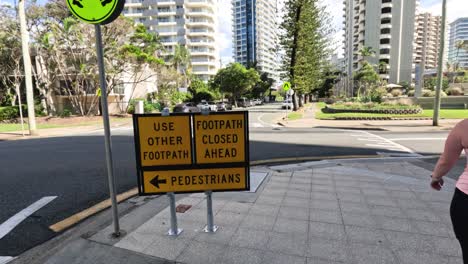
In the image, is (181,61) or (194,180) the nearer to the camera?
(194,180)

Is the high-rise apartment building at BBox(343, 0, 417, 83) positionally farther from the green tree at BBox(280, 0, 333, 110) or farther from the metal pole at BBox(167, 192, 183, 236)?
the metal pole at BBox(167, 192, 183, 236)

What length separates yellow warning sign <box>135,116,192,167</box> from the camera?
331 cm

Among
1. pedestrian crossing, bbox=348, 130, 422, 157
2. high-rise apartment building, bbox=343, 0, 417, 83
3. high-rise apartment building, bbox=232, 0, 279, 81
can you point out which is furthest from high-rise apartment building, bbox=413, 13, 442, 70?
pedestrian crossing, bbox=348, 130, 422, 157

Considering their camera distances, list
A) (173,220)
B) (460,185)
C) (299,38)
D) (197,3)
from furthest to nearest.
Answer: (197,3) < (299,38) < (173,220) < (460,185)

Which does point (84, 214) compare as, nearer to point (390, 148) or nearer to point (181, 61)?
point (390, 148)

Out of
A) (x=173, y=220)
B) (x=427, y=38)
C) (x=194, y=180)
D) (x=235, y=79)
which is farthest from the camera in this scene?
(x=427, y=38)

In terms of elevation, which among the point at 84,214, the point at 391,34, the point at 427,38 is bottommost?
the point at 84,214

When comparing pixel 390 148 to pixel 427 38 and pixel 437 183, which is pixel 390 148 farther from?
pixel 427 38

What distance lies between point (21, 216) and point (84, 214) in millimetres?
910

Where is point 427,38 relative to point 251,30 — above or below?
below

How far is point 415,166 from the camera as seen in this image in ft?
24.6

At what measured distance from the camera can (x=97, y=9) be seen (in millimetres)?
3076

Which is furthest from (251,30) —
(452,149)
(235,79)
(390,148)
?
(452,149)

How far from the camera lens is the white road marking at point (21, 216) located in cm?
389
